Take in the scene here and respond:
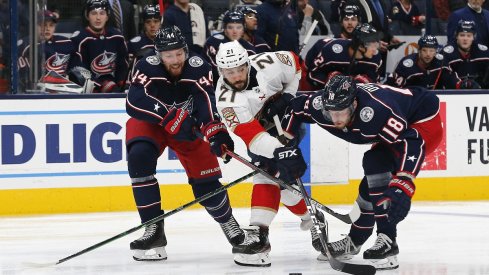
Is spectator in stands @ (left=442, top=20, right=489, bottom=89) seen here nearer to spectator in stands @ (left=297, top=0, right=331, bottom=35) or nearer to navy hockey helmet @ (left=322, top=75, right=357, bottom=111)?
spectator in stands @ (left=297, top=0, right=331, bottom=35)

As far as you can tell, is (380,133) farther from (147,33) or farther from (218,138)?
(147,33)

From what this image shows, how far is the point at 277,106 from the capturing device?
5.31m

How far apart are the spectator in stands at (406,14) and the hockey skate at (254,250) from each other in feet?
13.2

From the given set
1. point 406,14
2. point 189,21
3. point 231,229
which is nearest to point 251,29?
point 189,21

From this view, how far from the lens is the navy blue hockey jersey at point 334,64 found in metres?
8.20

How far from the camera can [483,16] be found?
29.3ft

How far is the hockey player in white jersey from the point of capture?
5078mm

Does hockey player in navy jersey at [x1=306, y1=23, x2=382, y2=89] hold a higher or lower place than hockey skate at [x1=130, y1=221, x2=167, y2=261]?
higher

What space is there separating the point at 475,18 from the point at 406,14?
1.74ft

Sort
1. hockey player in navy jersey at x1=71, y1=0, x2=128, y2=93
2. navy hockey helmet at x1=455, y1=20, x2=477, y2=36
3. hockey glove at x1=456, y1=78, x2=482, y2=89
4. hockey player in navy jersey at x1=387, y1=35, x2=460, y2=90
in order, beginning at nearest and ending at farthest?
hockey player in navy jersey at x1=71, y1=0, x2=128, y2=93, hockey glove at x1=456, y1=78, x2=482, y2=89, hockey player in navy jersey at x1=387, y1=35, x2=460, y2=90, navy hockey helmet at x1=455, y1=20, x2=477, y2=36

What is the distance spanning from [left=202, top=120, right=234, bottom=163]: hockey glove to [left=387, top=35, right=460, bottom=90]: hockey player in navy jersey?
3.42 metres

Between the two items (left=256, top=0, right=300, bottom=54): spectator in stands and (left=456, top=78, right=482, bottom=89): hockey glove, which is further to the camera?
(left=456, top=78, right=482, bottom=89): hockey glove

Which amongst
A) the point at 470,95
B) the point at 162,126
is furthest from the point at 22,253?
the point at 470,95

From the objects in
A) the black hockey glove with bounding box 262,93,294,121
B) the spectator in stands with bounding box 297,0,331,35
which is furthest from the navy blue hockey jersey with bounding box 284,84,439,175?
the spectator in stands with bounding box 297,0,331,35
